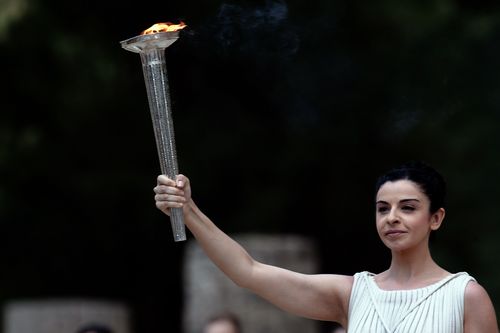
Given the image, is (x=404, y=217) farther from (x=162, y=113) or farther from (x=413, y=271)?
(x=162, y=113)

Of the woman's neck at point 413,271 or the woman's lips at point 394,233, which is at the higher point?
the woman's lips at point 394,233

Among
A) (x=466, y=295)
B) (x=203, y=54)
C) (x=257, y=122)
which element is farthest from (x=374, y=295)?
(x=257, y=122)

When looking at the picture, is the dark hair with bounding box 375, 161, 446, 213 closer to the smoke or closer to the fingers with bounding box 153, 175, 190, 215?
the fingers with bounding box 153, 175, 190, 215

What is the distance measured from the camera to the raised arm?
13.7ft

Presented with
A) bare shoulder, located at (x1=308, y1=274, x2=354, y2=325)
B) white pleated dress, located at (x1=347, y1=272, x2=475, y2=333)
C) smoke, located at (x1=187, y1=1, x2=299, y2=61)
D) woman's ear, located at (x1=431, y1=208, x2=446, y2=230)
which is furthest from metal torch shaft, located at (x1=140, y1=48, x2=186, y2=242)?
smoke, located at (x1=187, y1=1, x2=299, y2=61)

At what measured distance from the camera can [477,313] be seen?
3.89 m

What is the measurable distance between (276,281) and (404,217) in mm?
496

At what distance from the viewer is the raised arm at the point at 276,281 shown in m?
4.17

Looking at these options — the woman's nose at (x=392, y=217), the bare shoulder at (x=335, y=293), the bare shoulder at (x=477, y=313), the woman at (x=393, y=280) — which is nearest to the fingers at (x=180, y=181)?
the woman at (x=393, y=280)

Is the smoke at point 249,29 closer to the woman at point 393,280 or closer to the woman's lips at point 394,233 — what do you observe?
the woman at point 393,280

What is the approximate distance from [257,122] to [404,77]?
154cm

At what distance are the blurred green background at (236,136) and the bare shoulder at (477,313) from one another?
5.05 meters

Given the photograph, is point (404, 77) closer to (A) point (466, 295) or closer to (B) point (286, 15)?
(B) point (286, 15)

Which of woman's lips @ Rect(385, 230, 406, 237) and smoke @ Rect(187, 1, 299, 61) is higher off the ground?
smoke @ Rect(187, 1, 299, 61)
